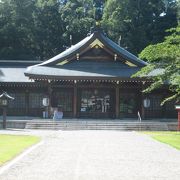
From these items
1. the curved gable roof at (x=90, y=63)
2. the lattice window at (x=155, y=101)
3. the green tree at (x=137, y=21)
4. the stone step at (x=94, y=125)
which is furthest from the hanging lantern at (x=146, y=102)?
the green tree at (x=137, y=21)

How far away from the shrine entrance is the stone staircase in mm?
4300

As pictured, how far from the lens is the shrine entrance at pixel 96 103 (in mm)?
34688

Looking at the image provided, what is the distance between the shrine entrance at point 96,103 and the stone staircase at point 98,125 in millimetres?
4300

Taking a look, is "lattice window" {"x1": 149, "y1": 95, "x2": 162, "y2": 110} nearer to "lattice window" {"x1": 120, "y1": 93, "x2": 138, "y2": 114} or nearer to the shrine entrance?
"lattice window" {"x1": 120, "y1": 93, "x2": 138, "y2": 114}

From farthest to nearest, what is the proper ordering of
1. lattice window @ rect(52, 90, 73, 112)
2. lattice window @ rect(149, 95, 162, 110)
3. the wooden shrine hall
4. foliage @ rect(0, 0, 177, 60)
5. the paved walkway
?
foliage @ rect(0, 0, 177, 60) < lattice window @ rect(149, 95, 162, 110) < lattice window @ rect(52, 90, 73, 112) < the wooden shrine hall < the paved walkway

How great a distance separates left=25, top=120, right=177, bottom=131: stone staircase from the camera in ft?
95.8

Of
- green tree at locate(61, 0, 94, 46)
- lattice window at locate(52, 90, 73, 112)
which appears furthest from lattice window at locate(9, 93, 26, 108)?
green tree at locate(61, 0, 94, 46)

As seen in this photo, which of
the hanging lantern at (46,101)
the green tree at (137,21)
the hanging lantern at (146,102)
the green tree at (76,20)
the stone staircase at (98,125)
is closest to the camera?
the stone staircase at (98,125)

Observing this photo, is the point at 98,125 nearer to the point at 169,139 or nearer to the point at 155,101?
the point at 155,101

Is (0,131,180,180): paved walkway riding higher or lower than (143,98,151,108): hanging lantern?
lower

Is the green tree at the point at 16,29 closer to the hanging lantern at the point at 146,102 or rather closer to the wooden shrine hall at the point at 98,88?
the wooden shrine hall at the point at 98,88

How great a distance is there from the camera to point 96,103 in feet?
114

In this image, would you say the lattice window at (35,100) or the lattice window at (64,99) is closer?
the lattice window at (64,99)

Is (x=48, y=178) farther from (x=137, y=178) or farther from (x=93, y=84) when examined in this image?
(x=93, y=84)
